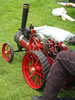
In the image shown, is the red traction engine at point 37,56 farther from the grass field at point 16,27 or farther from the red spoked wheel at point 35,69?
the grass field at point 16,27

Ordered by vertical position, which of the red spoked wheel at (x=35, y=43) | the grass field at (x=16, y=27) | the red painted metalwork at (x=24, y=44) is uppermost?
the red spoked wheel at (x=35, y=43)

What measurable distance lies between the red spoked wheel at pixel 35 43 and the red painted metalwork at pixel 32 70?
0.66ft

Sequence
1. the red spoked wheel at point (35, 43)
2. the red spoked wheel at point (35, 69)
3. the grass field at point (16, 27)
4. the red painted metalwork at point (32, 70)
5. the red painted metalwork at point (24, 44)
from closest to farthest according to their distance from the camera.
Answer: the red spoked wheel at point (35, 69) < the red painted metalwork at point (32, 70) < the grass field at point (16, 27) < the red spoked wheel at point (35, 43) < the red painted metalwork at point (24, 44)

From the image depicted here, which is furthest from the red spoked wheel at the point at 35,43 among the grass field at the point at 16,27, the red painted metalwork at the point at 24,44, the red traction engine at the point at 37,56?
the grass field at the point at 16,27

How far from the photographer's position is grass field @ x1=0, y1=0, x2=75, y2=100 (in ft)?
10.1

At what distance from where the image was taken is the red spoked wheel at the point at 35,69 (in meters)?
2.77

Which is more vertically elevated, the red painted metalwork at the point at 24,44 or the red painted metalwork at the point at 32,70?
the red painted metalwork at the point at 24,44

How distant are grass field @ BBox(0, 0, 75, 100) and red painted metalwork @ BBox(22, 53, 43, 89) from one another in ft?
0.33

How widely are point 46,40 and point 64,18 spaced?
383 cm

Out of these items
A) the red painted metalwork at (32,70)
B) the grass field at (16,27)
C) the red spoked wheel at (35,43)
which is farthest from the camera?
the red spoked wheel at (35,43)

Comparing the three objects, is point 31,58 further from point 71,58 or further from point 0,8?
point 0,8

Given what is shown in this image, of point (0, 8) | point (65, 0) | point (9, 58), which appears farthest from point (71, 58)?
point (65, 0)

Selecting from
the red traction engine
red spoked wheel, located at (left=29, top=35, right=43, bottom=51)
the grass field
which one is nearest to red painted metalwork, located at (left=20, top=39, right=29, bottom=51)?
the red traction engine

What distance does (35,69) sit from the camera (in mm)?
2975
